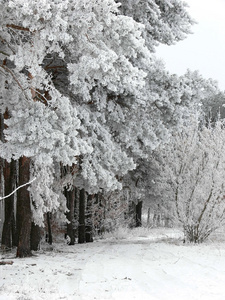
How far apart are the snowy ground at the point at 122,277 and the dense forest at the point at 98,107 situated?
1851mm

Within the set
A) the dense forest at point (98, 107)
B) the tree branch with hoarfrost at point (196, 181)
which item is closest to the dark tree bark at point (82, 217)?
the dense forest at point (98, 107)

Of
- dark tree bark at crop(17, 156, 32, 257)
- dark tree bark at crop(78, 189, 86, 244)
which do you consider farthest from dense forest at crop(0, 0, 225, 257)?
dark tree bark at crop(78, 189, 86, 244)

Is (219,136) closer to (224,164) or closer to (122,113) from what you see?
(224,164)

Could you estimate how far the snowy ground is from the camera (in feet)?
20.5

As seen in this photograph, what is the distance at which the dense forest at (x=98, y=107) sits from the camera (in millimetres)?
8078

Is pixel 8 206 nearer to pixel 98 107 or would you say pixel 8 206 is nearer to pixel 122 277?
pixel 98 107

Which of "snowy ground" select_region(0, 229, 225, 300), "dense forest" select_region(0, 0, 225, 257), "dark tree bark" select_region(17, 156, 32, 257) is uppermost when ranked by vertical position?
"dense forest" select_region(0, 0, 225, 257)

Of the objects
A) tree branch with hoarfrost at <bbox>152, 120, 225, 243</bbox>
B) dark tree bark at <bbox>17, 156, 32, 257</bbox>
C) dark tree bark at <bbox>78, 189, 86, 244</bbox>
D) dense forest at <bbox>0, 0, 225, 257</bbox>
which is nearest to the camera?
dense forest at <bbox>0, 0, 225, 257</bbox>

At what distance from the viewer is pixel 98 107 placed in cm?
1237

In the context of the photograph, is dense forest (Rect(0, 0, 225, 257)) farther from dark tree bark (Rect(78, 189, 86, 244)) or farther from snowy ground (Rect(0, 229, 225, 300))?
dark tree bark (Rect(78, 189, 86, 244))

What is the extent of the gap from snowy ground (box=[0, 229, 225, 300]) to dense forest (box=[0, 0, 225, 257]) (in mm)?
1851

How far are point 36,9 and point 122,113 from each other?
6.28 m

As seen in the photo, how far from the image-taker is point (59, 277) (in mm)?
7773

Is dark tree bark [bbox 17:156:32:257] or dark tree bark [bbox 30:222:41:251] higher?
dark tree bark [bbox 17:156:32:257]
